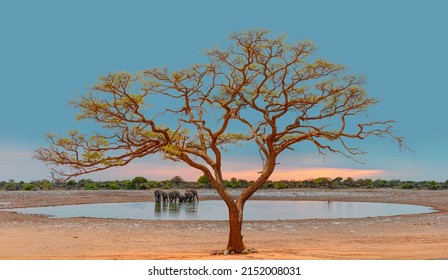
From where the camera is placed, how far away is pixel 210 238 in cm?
2758

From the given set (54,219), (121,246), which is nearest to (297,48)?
(121,246)

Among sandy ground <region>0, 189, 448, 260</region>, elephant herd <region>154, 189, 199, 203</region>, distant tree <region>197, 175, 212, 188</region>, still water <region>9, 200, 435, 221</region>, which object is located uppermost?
distant tree <region>197, 175, 212, 188</region>

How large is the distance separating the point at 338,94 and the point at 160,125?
6.90 meters

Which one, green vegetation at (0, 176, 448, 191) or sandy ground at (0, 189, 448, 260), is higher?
green vegetation at (0, 176, 448, 191)

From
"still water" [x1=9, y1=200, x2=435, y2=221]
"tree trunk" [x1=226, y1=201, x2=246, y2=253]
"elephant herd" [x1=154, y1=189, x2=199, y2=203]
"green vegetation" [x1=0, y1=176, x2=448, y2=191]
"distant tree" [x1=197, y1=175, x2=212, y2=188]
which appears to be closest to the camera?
"tree trunk" [x1=226, y1=201, x2=246, y2=253]

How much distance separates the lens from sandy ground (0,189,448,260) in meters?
19.5

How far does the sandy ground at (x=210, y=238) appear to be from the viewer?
19531 mm

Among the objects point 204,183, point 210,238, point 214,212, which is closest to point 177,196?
point 214,212

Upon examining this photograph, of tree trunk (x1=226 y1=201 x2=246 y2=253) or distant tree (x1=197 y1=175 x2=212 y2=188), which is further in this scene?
distant tree (x1=197 y1=175 x2=212 y2=188)

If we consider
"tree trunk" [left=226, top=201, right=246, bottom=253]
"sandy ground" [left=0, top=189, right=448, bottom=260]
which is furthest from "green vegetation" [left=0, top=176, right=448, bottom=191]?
"tree trunk" [left=226, top=201, right=246, bottom=253]

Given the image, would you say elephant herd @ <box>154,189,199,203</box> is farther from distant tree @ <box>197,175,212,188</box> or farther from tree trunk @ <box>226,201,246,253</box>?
distant tree @ <box>197,175,212,188</box>

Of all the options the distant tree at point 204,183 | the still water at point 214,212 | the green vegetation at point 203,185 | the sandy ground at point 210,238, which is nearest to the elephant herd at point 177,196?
the still water at point 214,212

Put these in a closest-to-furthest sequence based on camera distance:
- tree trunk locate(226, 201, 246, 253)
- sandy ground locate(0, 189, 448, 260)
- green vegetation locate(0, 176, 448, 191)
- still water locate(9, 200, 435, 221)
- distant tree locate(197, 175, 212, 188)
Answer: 1. sandy ground locate(0, 189, 448, 260)
2. tree trunk locate(226, 201, 246, 253)
3. still water locate(9, 200, 435, 221)
4. green vegetation locate(0, 176, 448, 191)
5. distant tree locate(197, 175, 212, 188)

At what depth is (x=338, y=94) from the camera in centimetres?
2092
